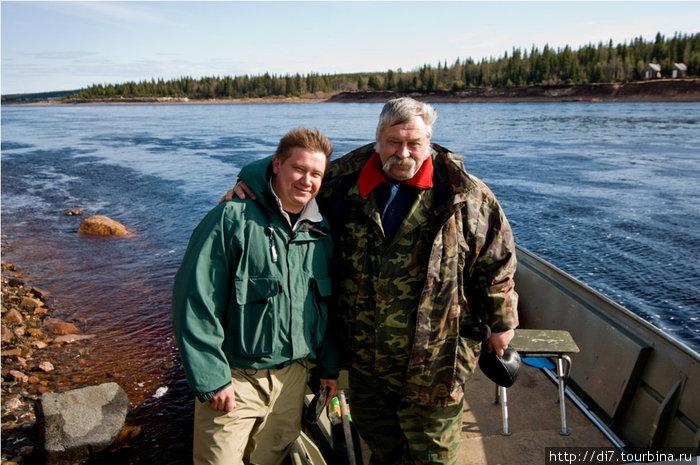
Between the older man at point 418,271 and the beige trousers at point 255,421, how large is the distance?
0.37m

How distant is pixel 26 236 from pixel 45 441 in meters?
9.10

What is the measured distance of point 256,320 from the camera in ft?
7.13

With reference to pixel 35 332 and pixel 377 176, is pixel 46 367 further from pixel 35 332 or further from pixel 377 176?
pixel 377 176

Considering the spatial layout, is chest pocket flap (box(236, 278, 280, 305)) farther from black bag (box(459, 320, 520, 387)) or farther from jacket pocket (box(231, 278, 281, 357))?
black bag (box(459, 320, 520, 387))

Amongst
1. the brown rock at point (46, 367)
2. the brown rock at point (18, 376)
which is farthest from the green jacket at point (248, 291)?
the brown rock at point (46, 367)

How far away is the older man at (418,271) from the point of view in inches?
90.6

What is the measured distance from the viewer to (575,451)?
343 centimetres

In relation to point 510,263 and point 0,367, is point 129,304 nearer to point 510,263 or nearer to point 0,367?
point 0,367

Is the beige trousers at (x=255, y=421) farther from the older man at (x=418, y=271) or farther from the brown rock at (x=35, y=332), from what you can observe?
the brown rock at (x=35, y=332)

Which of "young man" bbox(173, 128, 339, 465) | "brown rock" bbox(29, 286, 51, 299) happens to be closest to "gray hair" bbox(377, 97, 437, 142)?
"young man" bbox(173, 128, 339, 465)

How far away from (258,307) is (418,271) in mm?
724

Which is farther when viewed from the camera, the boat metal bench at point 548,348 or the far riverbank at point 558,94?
the far riverbank at point 558,94

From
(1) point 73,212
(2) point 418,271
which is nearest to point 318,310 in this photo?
(2) point 418,271

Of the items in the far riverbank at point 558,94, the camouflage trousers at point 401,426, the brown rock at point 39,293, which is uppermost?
the far riverbank at point 558,94
